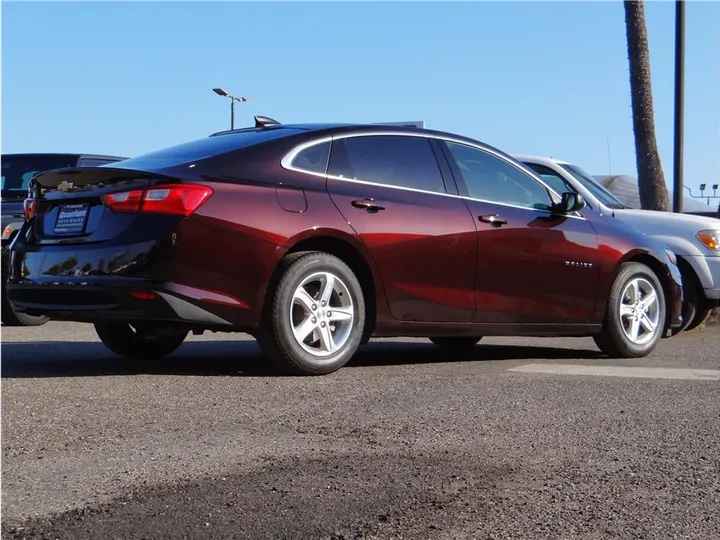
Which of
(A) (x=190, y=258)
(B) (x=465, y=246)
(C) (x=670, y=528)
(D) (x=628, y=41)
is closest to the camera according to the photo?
(C) (x=670, y=528)

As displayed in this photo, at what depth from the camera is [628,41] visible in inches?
646

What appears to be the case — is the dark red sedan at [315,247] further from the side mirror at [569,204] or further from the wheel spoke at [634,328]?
the wheel spoke at [634,328]

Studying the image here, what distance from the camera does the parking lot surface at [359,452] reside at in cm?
316

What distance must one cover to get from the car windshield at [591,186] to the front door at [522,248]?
2742 mm

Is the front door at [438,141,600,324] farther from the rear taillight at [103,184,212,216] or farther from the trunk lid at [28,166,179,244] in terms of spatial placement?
the trunk lid at [28,166,179,244]

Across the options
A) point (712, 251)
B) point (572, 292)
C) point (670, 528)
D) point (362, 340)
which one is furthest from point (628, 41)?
point (670, 528)

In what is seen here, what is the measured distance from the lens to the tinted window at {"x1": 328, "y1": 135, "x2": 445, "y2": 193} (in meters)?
6.63

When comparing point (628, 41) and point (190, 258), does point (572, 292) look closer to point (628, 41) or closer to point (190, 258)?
point (190, 258)

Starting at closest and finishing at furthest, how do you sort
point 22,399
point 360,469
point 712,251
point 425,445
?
1. point 360,469
2. point 425,445
3. point 22,399
4. point 712,251

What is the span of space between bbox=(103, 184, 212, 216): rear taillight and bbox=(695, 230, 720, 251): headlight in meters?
6.06

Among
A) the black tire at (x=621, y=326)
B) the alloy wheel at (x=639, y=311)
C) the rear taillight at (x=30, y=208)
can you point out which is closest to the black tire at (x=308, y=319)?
the rear taillight at (x=30, y=208)

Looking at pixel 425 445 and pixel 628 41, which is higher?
pixel 628 41

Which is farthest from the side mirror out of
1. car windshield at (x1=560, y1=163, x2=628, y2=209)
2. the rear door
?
car windshield at (x1=560, y1=163, x2=628, y2=209)

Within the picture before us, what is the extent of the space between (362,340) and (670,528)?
11.4ft
